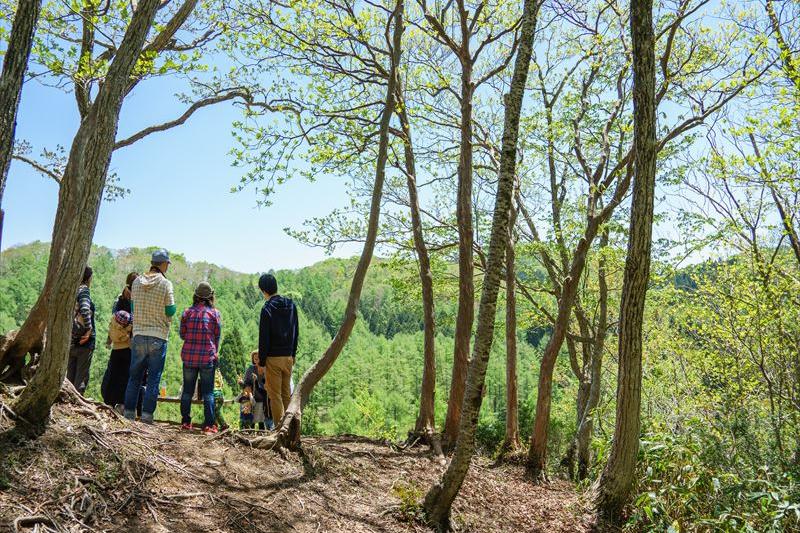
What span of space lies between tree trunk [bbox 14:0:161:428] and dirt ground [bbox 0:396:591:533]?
0.98 feet

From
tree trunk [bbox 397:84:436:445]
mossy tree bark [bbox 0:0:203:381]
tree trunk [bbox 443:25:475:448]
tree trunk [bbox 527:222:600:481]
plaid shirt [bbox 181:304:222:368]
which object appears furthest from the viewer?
tree trunk [bbox 527:222:600:481]

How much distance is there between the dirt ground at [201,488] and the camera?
14.0 ft

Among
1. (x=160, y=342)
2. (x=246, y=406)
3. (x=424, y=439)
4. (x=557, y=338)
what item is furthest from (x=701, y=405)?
(x=160, y=342)

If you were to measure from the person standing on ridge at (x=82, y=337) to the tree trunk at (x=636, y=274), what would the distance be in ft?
20.5

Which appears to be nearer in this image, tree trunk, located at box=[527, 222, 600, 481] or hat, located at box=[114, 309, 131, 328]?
hat, located at box=[114, 309, 131, 328]

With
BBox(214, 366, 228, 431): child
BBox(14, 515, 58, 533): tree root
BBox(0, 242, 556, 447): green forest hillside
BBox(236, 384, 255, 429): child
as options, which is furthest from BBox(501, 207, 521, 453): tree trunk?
BBox(14, 515, 58, 533): tree root

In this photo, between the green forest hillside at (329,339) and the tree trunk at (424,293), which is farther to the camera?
the green forest hillside at (329,339)

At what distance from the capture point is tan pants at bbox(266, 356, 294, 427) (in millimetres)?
7262

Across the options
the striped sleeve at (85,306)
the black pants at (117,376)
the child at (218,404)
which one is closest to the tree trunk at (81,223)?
the striped sleeve at (85,306)

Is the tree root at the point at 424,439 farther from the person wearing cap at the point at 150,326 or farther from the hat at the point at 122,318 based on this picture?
the hat at the point at 122,318

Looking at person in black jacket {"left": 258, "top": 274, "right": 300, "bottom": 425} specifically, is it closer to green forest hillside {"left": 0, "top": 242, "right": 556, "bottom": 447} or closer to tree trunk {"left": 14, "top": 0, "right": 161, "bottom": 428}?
tree trunk {"left": 14, "top": 0, "right": 161, "bottom": 428}

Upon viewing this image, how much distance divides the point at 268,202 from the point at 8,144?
5.85m

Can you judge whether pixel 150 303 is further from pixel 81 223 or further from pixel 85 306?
pixel 81 223

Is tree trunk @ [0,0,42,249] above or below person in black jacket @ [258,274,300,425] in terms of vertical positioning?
above
